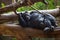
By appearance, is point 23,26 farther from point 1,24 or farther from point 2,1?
point 2,1

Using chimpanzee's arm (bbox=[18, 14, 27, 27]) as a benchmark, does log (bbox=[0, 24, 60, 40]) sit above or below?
below

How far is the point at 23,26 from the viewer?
5.98ft

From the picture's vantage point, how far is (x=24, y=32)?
1.77m

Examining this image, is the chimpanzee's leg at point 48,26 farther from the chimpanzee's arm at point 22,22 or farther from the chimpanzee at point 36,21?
the chimpanzee's arm at point 22,22

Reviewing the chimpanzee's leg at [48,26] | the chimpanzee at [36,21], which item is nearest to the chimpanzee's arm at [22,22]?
the chimpanzee at [36,21]

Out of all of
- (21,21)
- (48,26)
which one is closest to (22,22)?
(21,21)

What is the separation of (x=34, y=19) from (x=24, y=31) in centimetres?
20

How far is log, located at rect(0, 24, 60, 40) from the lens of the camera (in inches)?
66.8

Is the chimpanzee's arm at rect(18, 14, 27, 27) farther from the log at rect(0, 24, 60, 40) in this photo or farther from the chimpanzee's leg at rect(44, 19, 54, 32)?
the chimpanzee's leg at rect(44, 19, 54, 32)

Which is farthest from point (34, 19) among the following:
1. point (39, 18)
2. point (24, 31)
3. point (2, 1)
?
point (2, 1)

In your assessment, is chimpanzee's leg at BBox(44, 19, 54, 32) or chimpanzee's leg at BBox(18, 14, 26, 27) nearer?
chimpanzee's leg at BBox(44, 19, 54, 32)

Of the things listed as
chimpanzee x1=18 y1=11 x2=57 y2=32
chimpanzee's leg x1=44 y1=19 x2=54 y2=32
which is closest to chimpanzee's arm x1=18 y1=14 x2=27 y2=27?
chimpanzee x1=18 y1=11 x2=57 y2=32

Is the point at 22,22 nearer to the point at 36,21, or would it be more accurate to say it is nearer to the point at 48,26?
the point at 36,21

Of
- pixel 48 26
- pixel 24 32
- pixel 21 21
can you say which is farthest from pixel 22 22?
pixel 48 26
